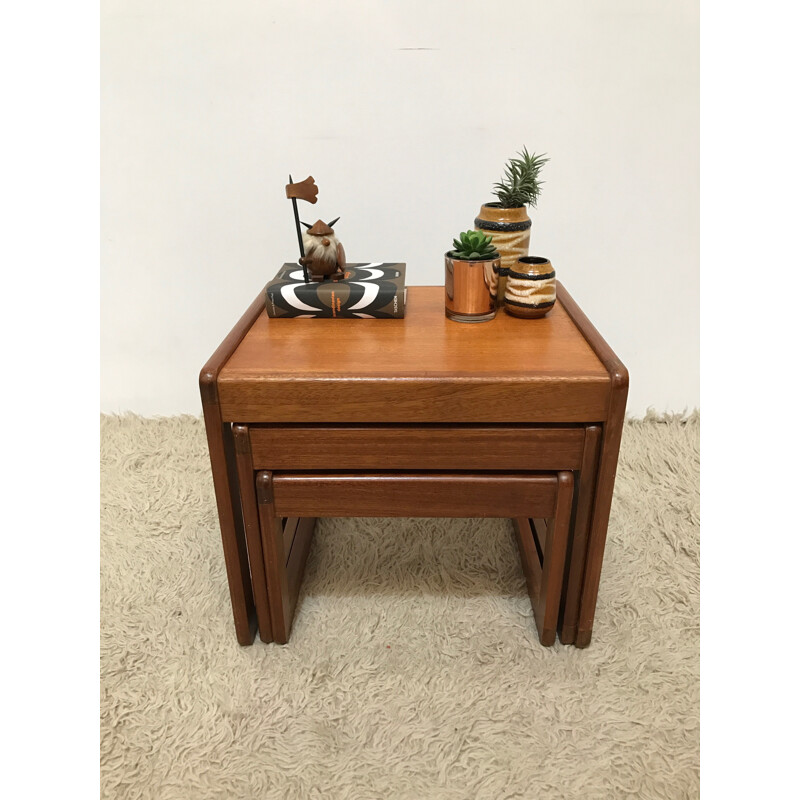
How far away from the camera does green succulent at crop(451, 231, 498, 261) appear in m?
1.00

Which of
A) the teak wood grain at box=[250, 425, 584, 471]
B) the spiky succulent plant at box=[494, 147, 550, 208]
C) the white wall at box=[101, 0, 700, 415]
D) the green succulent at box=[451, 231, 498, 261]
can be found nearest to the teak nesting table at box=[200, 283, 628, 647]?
the teak wood grain at box=[250, 425, 584, 471]

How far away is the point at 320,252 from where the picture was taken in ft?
3.41

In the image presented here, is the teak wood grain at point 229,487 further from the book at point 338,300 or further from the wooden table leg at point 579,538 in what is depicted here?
the wooden table leg at point 579,538

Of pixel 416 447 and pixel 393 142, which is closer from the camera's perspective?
pixel 416 447

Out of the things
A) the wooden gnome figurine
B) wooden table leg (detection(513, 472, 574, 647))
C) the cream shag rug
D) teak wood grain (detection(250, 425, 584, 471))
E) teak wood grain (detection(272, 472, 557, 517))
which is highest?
the wooden gnome figurine

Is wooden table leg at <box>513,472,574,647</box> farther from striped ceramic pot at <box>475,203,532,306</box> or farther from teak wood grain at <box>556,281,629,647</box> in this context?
striped ceramic pot at <box>475,203,532,306</box>

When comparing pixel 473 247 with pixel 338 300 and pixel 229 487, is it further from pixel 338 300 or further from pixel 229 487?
pixel 229 487

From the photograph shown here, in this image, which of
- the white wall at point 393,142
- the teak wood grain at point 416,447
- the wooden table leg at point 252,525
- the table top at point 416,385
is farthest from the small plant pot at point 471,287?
the white wall at point 393,142

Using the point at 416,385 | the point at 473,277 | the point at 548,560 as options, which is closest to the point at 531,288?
the point at 473,277

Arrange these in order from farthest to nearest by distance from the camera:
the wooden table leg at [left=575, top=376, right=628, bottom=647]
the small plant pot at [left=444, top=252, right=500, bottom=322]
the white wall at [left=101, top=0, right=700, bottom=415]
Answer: the white wall at [left=101, top=0, right=700, bottom=415]
the small plant pot at [left=444, top=252, right=500, bottom=322]
the wooden table leg at [left=575, top=376, right=628, bottom=647]

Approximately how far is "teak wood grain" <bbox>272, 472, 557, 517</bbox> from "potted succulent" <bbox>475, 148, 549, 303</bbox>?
1.17 ft

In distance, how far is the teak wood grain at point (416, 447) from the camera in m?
0.86

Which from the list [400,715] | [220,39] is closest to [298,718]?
[400,715]

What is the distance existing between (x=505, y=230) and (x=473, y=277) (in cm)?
12
